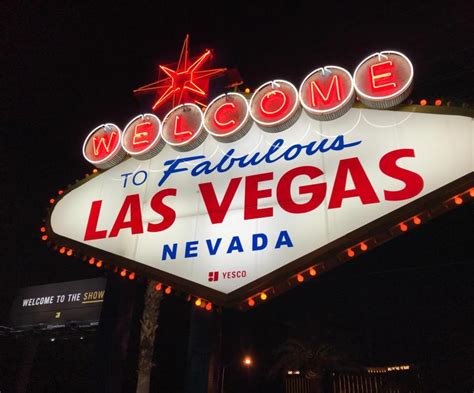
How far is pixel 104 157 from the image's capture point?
7.61 metres

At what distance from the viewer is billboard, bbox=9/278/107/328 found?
20797 millimetres

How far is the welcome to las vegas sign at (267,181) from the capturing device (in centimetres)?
536

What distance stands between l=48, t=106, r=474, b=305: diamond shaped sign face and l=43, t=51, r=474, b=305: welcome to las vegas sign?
2 cm

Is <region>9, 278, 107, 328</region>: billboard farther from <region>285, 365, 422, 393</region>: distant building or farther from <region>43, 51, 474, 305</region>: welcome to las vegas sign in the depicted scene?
<region>43, 51, 474, 305</region>: welcome to las vegas sign

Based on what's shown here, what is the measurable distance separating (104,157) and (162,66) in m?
2.70

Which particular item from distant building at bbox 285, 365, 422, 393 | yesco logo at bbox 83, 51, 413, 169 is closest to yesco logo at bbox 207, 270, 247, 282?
yesco logo at bbox 83, 51, 413, 169

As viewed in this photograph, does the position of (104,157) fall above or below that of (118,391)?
above

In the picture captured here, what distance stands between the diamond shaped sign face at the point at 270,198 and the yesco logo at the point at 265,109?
0.18 metres

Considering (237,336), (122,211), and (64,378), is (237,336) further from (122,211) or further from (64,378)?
(122,211)

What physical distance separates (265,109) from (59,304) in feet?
63.7

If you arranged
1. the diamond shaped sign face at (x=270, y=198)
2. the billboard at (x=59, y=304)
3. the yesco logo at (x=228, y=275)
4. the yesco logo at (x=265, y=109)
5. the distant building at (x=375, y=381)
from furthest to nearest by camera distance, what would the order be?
the billboard at (x=59, y=304) < the distant building at (x=375, y=381) < the yesco logo at (x=265, y=109) < the yesco logo at (x=228, y=275) < the diamond shaped sign face at (x=270, y=198)

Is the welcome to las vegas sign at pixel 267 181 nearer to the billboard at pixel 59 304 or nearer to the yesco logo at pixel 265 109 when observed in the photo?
the yesco logo at pixel 265 109

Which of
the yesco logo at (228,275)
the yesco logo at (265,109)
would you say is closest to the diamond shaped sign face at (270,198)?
the yesco logo at (228,275)

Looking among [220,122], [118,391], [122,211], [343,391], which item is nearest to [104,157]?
[122,211]
